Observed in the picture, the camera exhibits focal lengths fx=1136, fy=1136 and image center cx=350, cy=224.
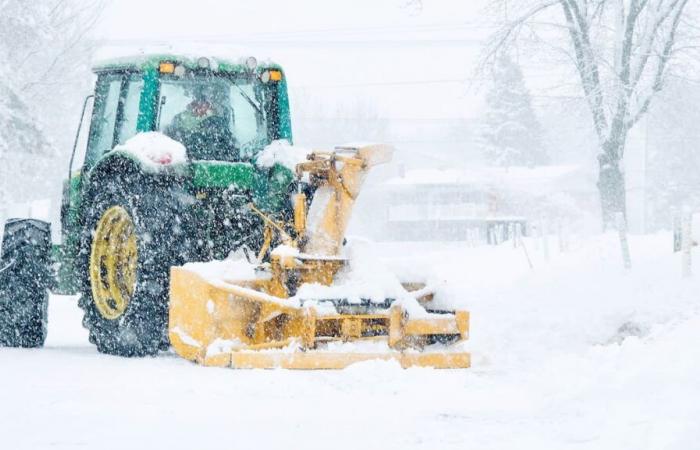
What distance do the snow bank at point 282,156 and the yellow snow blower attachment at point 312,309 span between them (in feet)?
1.31

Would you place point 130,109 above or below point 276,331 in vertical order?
above

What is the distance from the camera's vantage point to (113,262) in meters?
8.89

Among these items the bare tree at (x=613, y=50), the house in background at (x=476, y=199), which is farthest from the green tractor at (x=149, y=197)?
the house in background at (x=476, y=199)

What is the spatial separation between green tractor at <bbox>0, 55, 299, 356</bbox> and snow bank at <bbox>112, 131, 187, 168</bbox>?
0.01 m

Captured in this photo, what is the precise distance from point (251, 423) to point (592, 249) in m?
12.4

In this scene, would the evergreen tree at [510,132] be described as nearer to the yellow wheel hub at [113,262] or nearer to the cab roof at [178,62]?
the cab roof at [178,62]

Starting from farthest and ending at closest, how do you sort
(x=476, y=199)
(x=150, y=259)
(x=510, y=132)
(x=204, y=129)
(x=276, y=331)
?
(x=510, y=132) < (x=476, y=199) < (x=204, y=129) < (x=150, y=259) < (x=276, y=331)

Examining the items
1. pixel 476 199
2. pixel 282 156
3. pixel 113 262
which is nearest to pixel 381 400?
pixel 282 156

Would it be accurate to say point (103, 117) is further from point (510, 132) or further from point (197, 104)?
point (510, 132)

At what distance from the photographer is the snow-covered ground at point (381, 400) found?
5.11 m

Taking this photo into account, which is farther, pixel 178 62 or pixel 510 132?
pixel 510 132

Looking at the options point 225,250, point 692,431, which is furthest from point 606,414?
point 225,250

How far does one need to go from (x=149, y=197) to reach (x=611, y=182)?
14986mm

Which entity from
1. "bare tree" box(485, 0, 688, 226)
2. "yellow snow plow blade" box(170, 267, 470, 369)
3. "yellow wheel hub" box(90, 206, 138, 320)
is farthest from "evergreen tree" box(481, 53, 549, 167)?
"yellow snow plow blade" box(170, 267, 470, 369)
